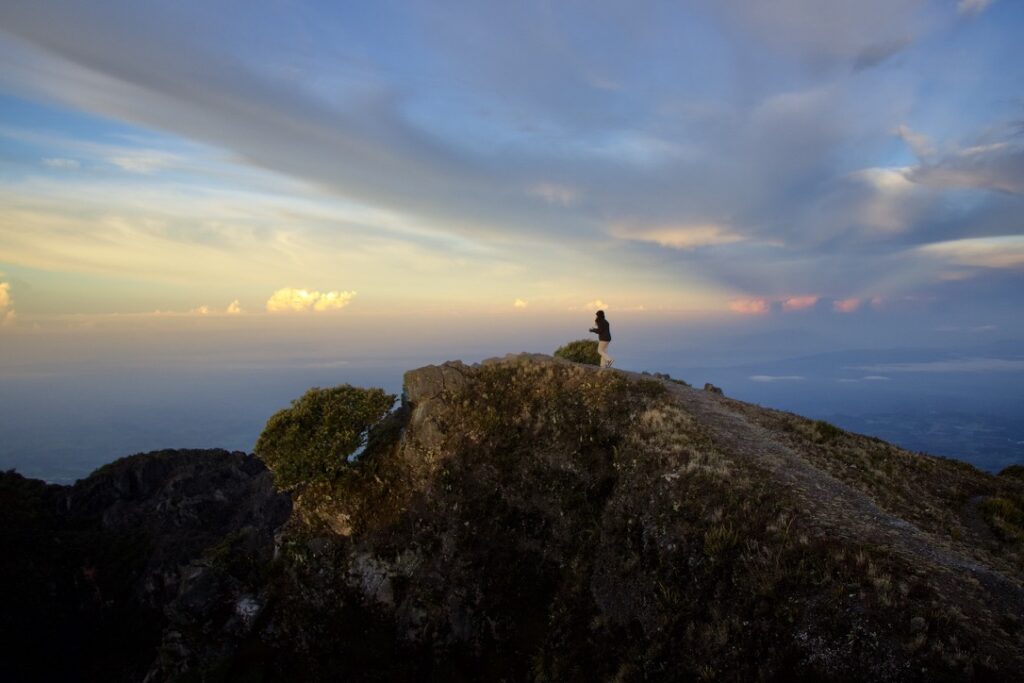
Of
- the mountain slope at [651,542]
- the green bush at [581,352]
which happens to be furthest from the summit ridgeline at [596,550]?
the green bush at [581,352]

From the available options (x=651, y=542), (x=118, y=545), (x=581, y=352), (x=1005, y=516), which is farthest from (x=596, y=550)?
(x=118, y=545)

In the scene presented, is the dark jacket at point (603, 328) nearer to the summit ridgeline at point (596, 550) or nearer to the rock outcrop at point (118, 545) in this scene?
the summit ridgeline at point (596, 550)

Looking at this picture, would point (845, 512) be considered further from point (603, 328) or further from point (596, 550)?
point (603, 328)

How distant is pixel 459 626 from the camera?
2394 cm

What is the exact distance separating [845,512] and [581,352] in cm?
2784

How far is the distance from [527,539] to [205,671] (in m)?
19.0

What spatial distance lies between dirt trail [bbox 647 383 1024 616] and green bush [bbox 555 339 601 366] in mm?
15687

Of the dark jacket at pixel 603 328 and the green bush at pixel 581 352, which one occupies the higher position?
the dark jacket at pixel 603 328

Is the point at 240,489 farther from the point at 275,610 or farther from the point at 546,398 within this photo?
the point at 546,398

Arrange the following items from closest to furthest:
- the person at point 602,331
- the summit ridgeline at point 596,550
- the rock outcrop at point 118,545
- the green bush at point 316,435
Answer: the summit ridgeline at point 596,550 → the green bush at point 316,435 → the person at point 602,331 → the rock outcrop at point 118,545

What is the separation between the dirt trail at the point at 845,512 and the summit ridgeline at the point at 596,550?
14 centimetres

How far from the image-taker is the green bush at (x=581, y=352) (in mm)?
46219

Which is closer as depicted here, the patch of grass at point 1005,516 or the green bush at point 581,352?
the patch of grass at point 1005,516

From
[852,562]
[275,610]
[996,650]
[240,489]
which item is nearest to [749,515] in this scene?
[852,562]
